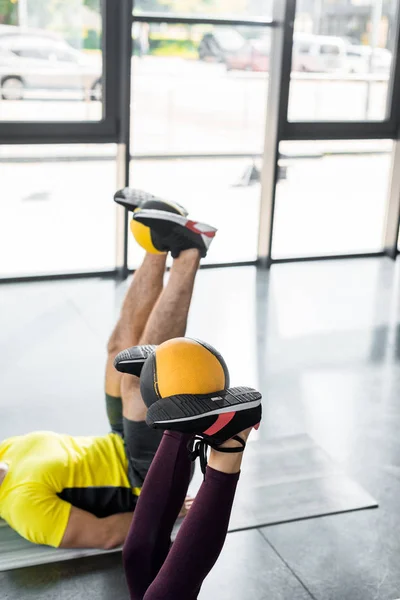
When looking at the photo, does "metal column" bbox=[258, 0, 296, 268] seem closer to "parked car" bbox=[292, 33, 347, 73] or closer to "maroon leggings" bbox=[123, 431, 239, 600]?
"parked car" bbox=[292, 33, 347, 73]

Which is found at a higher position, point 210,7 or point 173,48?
point 210,7

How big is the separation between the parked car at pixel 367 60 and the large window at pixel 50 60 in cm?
164

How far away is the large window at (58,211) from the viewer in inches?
181

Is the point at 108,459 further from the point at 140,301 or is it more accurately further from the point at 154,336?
the point at 140,301

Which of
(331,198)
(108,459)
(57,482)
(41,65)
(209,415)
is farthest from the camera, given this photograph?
(331,198)

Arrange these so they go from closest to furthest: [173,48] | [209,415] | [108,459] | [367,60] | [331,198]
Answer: [209,415] < [108,459] < [173,48] < [367,60] < [331,198]

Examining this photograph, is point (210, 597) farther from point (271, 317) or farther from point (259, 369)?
point (271, 317)

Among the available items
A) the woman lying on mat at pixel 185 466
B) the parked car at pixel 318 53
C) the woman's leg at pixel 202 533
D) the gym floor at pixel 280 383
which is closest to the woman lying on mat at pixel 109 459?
the gym floor at pixel 280 383

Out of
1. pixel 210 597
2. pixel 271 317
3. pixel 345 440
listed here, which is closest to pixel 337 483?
pixel 345 440

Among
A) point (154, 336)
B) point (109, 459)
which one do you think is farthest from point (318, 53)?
point (109, 459)

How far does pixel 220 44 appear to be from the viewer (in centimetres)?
468

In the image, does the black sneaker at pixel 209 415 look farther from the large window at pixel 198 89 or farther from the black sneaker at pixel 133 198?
the large window at pixel 198 89

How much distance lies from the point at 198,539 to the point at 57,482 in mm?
741

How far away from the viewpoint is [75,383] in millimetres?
3357
